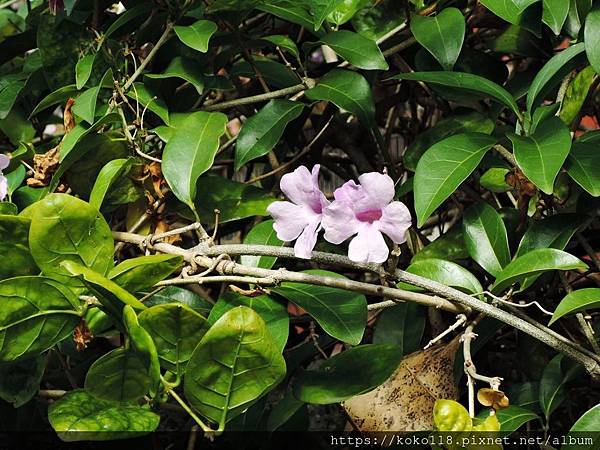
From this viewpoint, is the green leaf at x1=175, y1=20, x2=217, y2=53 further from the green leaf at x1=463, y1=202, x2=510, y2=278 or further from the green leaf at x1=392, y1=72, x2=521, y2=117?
the green leaf at x1=463, y1=202, x2=510, y2=278

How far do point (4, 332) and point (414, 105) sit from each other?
744 millimetres

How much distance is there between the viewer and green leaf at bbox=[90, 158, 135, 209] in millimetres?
875

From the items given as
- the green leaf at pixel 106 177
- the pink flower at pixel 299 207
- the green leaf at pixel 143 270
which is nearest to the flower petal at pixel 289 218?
the pink flower at pixel 299 207

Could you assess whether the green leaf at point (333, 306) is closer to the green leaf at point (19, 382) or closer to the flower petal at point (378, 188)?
the flower petal at point (378, 188)

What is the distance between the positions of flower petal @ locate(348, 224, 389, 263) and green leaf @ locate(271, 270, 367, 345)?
109mm

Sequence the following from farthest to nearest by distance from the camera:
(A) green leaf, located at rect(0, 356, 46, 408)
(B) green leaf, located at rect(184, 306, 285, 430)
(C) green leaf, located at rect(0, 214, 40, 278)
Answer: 1. (A) green leaf, located at rect(0, 356, 46, 408)
2. (C) green leaf, located at rect(0, 214, 40, 278)
3. (B) green leaf, located at rect(184, 306, 285, 430)

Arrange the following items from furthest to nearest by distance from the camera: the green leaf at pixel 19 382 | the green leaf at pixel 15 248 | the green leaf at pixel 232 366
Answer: the green leaf at pixel 19 382 < the green leaf at pixel 15 248 < the green leaf at pixel 232 366

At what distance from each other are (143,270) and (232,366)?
13cm

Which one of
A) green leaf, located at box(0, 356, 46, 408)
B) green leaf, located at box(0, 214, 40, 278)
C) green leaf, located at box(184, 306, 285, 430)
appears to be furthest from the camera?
green leaf, located at box(0, 356, 46, 408)

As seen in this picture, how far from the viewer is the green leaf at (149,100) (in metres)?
0.97

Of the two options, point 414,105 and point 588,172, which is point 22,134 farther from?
point 588,172

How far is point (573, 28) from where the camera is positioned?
3.11 feet

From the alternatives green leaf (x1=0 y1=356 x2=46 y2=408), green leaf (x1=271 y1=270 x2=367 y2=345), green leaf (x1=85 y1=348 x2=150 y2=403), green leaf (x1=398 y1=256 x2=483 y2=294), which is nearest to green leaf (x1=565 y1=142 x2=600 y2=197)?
green leaf (x1=398 y1=256 x2=483 y2=294)

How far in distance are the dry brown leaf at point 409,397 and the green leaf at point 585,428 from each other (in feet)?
0.46
